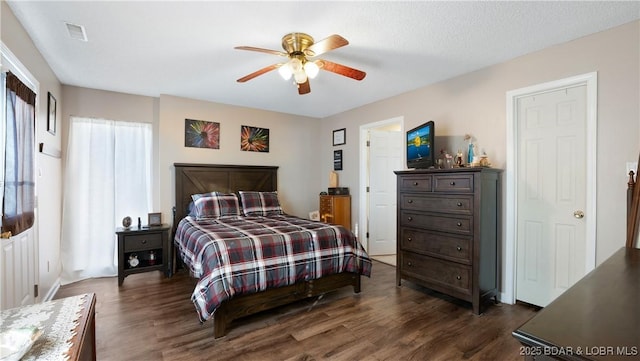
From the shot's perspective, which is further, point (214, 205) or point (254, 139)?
point (254, 139)

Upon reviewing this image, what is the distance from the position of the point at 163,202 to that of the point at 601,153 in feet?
15.8

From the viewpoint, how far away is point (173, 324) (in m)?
2.47

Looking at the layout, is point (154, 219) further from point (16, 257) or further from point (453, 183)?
point (453, 183)

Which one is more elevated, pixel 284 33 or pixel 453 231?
pixel 284 33

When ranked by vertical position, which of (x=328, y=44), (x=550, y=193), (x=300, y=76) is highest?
(x=328, y=44)

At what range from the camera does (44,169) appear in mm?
2961

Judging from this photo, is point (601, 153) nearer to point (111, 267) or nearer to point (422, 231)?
point (422, 231)

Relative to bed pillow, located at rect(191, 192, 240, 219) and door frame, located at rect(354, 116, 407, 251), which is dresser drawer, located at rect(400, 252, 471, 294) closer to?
door frame, located at rect(354, 116, 407, 251)

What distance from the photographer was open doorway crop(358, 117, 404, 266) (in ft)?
15.3

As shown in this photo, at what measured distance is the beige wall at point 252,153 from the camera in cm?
411

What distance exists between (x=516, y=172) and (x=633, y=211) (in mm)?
899

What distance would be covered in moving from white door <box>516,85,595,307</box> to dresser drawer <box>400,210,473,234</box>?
639 millimetres

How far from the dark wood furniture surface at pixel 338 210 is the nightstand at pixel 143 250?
2392mm

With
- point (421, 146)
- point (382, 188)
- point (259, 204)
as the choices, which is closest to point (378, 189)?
point (382, 188)
